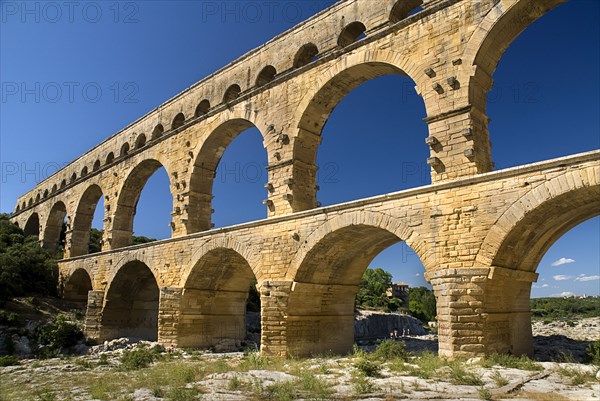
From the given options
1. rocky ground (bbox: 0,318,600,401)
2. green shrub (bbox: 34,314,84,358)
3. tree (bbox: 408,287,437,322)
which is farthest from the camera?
tree (bbox: 408,287,437,322)

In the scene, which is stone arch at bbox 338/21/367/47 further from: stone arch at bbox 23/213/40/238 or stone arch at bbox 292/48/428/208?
stone arch at bbox 23/213/40/238

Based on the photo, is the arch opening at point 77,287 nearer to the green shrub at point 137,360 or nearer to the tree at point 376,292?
the green shrub at point 137,360

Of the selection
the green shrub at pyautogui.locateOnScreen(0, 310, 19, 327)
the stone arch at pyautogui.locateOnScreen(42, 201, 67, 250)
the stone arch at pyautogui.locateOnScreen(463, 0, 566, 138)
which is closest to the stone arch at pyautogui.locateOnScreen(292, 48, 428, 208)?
the stone arch at pyautogui.locateOnScreen(463, 0, 566, 138)

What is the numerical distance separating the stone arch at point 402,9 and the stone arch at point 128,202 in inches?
501

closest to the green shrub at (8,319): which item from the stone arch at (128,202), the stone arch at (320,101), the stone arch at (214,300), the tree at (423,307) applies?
the stone arch at (128,202)

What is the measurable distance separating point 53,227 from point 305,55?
2345 centimetres

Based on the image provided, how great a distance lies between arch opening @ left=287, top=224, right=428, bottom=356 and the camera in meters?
11.3

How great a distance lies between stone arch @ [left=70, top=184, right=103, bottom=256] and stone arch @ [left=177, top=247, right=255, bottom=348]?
39.8 ft

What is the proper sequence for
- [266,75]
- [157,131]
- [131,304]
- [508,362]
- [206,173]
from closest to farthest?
[508,362], [266,75], [206,173], [131,304], [157,131]

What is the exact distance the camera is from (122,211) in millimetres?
20969

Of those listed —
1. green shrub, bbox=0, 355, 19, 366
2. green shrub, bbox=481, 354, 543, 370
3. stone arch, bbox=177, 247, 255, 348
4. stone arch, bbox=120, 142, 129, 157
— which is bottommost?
green shrub, bbox=0, 355, 19, 366

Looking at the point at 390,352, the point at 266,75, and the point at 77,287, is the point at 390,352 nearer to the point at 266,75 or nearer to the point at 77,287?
the point at 266,75

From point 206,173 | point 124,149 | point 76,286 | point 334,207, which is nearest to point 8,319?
point 76,286

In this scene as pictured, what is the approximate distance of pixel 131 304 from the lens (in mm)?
19656
